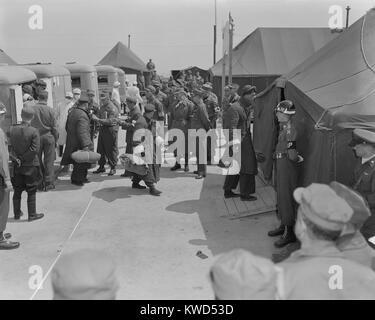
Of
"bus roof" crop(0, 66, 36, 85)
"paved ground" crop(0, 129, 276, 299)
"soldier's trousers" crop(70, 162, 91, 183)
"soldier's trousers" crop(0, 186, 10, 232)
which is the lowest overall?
"paved ground" crop(0, 129, 276, 299)

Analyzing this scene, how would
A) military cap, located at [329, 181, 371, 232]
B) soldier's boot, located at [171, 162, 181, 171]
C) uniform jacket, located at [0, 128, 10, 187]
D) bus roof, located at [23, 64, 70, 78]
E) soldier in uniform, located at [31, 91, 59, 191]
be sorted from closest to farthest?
1. military cap, located at [329, 181, 371, 232]
2. uniform jacket, located at [0, 128, 10, 187]
3. soldier in uniform, located at [31, 91, 59, 191]
4. soldier's boot, located at [171, 162, 181, 171]
5. bus roof, located at [23, 64, 70, 78]

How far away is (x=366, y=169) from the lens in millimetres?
4312

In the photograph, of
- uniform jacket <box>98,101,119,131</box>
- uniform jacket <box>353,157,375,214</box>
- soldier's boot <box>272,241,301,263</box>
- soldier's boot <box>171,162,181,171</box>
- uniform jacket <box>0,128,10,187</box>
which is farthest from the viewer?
soldier's boot <box>171,162,181,171</box>

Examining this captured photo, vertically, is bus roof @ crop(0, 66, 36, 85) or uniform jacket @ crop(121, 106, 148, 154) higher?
bus roof @ crop(0, 66, 36, 85)

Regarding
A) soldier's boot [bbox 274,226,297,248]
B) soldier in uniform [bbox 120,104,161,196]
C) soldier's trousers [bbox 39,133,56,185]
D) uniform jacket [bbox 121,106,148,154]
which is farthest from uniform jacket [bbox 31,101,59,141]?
soldier's boot [bbox 274,226,297,248]

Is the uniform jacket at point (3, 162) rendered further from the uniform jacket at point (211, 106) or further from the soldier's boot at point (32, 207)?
the uniform jacket at point (211, 106)

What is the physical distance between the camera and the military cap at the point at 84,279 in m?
1.96

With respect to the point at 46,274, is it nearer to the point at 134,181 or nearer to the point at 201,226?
the point at 201,226

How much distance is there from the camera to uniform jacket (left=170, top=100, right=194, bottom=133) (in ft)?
33.0

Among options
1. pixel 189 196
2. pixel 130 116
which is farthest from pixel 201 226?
pixel 130 116

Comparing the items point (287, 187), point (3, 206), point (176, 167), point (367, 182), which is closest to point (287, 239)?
point (287, 187)

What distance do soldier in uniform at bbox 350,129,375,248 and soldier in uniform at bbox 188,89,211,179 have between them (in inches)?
207

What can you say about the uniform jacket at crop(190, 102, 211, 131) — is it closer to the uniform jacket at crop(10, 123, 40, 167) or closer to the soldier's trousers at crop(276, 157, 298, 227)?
the uniform jacket at crop(10, 123, 40, 167)

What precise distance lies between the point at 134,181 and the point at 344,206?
6662 mm
